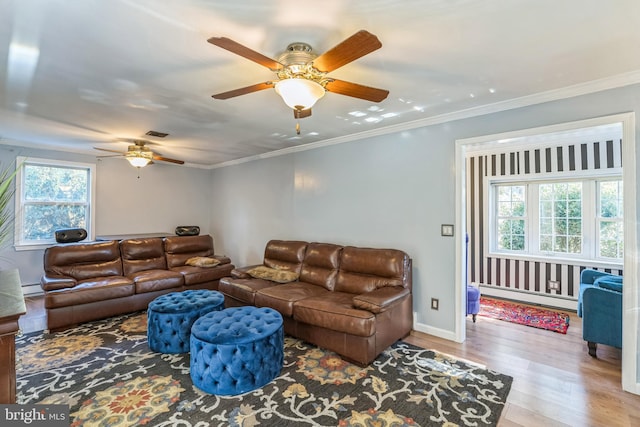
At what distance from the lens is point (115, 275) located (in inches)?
164

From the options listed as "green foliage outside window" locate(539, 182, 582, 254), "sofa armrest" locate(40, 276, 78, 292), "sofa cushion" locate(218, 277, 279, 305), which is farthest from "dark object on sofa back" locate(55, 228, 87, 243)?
"green foliage outside window" locate(539, 182, 582, 254)

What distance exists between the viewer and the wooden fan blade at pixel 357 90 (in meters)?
1.88

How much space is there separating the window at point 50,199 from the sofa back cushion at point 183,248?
4.95 ft

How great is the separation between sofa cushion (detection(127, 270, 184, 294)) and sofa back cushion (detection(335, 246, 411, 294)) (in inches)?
96.3

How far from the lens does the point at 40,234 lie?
470cm

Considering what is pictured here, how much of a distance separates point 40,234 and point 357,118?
17.5 feet

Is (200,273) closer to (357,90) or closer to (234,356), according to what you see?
(234,356)

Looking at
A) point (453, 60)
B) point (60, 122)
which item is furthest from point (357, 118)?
point (60, 122)

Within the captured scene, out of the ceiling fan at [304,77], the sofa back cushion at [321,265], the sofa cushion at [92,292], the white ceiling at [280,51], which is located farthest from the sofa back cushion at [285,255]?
the ceiling fan at [304,77]

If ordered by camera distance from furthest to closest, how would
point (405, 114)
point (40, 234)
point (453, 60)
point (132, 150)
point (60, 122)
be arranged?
point (40, 234)
point (132, 150)
point (60, 122)
point (405, 114)
point (453, 60)

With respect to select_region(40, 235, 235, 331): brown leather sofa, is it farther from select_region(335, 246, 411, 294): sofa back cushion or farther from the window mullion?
the window mullion

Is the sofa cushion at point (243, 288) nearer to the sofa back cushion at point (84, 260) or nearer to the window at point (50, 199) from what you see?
the sofa back cushion at point (84, 260)

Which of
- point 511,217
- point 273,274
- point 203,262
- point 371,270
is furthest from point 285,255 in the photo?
point 511,217

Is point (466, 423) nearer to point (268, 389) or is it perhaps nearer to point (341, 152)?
point (268, 389)
